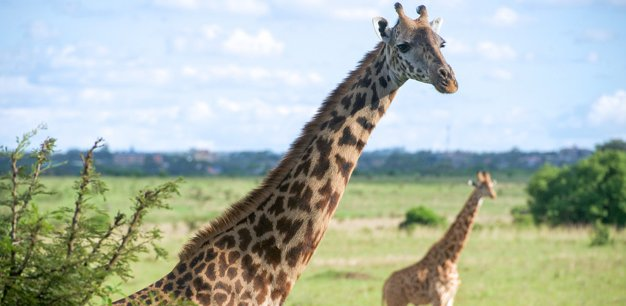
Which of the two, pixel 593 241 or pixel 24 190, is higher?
pixel 24 190

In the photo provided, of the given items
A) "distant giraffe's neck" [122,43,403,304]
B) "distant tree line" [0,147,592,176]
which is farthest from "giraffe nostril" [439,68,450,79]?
"distant tree line" [0,147,592,176]

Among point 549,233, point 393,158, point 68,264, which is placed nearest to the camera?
point 68,264

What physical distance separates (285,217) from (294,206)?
74 millimetres

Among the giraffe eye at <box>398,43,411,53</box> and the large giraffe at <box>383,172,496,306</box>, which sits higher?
the giraffe eye at <box>398,43,411,53</box>

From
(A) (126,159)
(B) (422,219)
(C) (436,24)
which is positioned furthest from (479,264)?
(A) (126,159)

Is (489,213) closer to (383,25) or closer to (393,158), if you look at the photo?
(383,25)

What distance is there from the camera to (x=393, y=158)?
406ft

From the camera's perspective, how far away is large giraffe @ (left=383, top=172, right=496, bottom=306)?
41.6 feet

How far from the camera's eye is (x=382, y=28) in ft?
17.4

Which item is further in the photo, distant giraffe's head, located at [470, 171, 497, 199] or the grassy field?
the grassy field

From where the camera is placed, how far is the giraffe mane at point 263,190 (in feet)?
16.7

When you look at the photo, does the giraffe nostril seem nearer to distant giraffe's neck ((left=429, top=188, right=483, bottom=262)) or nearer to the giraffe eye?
the giraffe eye

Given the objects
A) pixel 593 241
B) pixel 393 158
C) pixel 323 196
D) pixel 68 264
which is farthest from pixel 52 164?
pixel 393 158

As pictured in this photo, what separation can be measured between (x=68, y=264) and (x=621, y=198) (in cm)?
3674
